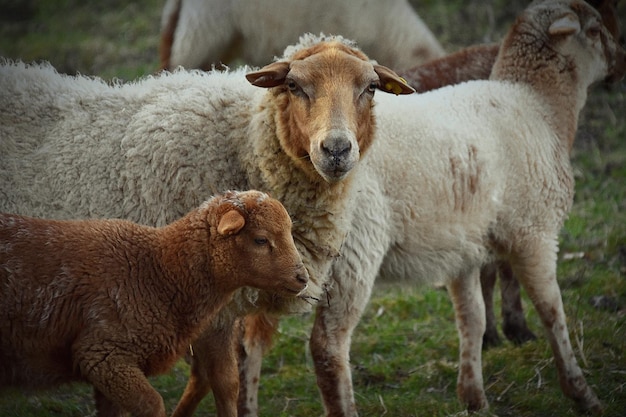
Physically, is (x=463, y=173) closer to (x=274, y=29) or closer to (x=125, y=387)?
(x=125, y=387)

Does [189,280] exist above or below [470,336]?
below

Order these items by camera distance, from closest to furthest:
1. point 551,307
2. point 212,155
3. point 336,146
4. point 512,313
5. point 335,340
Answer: point 336,146 → point 212,155 → point 335,340 → point 551,307 → point 512,313

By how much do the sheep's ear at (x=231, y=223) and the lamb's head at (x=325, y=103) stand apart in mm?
650

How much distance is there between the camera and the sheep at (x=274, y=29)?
30.9 ft

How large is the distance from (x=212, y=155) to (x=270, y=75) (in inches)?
20.1

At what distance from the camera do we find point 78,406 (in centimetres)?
592

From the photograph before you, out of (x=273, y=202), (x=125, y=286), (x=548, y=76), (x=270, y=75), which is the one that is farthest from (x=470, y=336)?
(x=125, y=286)

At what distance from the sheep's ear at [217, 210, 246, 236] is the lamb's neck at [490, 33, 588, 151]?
290cm

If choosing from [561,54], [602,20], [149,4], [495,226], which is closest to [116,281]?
[495,226]

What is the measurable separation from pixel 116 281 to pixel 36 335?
40 cm

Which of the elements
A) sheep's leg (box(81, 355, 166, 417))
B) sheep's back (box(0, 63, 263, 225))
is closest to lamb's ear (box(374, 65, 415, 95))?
sheep's back (box(0, 63, 263, 225))

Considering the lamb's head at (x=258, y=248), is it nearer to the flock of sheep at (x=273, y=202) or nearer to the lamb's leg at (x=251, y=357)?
the flock of sheep at (x=273, y=202)

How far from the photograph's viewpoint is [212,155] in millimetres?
5336

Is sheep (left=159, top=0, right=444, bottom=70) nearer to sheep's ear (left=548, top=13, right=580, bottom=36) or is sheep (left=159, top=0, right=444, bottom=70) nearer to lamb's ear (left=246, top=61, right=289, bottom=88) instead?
sheep's ear (left=548, top=13, right=580, bottom=36)
